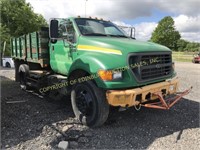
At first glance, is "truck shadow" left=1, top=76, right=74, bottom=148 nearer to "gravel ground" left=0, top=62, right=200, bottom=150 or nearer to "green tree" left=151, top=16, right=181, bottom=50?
"gravel ground" left=0, top=62, right=200, bottom=150

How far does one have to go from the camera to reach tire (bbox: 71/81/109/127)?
4.77 m

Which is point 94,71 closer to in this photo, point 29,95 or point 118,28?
point 118,28

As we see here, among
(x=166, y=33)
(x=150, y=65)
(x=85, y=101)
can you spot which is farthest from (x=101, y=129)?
(x=166, y=33)

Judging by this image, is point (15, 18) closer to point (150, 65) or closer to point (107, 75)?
point (150, 65)

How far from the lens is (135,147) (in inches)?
167

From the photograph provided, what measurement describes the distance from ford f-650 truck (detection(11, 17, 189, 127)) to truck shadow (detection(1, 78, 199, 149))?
368mm

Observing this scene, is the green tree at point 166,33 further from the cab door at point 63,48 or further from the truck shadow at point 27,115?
the cab door at point 63,48

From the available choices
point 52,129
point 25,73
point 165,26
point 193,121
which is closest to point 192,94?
point 193,121

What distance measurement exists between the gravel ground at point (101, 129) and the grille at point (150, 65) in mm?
1095

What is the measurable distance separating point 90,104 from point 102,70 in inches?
34.8

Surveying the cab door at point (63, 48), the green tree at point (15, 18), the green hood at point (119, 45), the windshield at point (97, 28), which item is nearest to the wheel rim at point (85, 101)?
the cab door at point (63, 48)

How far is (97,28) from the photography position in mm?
6023

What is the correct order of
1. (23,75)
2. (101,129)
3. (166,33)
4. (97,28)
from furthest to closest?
(166,33) → (23,75) → (97,28) → (101,129)

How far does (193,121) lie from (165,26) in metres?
54.8
